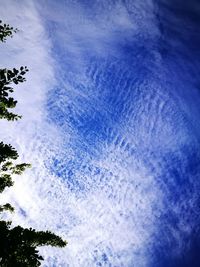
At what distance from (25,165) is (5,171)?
2.77 feet

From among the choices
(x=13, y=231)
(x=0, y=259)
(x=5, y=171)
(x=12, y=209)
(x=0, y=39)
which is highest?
(x=0, y=39)

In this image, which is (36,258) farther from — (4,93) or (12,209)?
(4,93)

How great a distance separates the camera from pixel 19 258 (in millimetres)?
8055

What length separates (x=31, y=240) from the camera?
856cm

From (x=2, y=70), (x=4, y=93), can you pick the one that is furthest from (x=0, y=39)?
(x=4, y=93)

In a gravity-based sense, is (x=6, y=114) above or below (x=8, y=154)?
above

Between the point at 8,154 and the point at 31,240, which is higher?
the point at 8,154

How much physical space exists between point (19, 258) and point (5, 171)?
14.6 ft

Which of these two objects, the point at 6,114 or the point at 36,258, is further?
the point at 6,114

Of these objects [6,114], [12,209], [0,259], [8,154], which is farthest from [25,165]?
[0,259]

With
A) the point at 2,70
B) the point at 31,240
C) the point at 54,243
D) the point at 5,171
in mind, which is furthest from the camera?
the point at 5,171

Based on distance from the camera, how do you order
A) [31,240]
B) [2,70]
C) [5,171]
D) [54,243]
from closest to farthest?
[2,70] < [31,240] < [54,243] < [5,171]

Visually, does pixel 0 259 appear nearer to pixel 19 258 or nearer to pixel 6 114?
pixel 19 258

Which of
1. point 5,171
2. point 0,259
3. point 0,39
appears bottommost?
point 0,259
